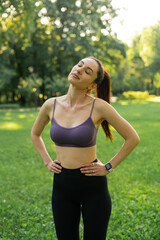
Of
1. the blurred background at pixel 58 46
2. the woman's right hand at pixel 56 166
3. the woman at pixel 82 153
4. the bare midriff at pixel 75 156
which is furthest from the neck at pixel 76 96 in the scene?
the blurred background at pixel 58 46

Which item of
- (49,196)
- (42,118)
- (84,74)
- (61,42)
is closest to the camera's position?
(84,74)

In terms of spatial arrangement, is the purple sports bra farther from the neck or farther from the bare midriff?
the neck

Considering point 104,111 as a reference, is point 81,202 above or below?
below

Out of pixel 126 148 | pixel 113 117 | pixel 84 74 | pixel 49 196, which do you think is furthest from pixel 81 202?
pixel 49 196

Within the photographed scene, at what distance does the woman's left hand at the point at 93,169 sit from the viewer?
8.05ft

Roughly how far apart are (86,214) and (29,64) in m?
41.4

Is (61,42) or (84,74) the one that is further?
(61,42)

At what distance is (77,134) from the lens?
7.74ft

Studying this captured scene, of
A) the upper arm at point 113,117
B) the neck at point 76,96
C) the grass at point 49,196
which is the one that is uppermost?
the neck at point 76,96

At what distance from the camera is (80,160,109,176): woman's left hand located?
2.45 metres

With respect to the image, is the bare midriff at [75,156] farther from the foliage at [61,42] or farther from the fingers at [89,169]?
the foliage at [61,42]

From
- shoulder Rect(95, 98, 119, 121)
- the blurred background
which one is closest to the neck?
shoulder Rect(95, 98, 119, 121)

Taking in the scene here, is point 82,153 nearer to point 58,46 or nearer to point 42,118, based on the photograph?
→ point 42,118

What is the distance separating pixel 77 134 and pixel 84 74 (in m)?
0.58
